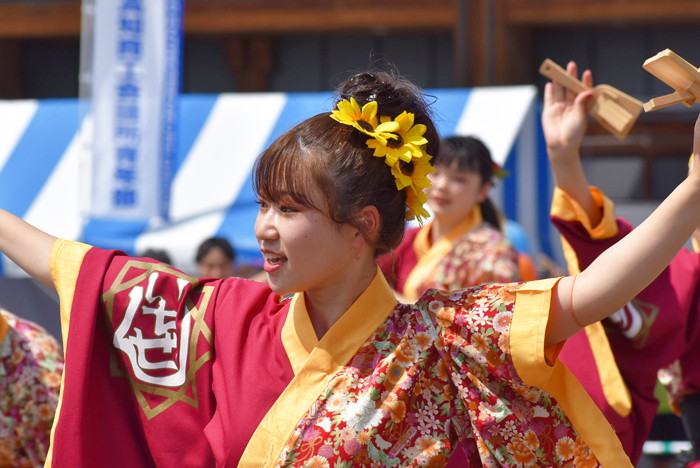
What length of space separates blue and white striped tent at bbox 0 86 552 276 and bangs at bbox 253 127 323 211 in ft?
10.2

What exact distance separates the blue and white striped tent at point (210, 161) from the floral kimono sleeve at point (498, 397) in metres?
3.24

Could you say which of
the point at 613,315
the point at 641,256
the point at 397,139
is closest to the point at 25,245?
the point at 397,139

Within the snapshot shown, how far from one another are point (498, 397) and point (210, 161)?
3839mm

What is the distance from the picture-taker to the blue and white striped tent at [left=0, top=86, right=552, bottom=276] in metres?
4.44

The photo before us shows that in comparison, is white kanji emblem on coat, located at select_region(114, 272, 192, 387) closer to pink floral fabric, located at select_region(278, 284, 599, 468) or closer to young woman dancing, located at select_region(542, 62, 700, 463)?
pink floral fabric, located at select_region(278, 284, 599, 468)

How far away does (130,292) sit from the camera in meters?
1.33

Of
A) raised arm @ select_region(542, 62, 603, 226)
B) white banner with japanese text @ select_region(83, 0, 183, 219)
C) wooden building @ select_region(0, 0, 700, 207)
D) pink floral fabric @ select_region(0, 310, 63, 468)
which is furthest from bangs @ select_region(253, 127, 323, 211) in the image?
wooden building @ select_region(0, 0, 700, 207)

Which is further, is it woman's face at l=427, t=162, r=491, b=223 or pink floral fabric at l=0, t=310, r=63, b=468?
woman's face at l=427, t=162, r=491, b=223

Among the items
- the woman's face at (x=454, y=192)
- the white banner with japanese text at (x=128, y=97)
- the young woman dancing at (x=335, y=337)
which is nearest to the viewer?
the young woman dancing at (x=335, y=337)

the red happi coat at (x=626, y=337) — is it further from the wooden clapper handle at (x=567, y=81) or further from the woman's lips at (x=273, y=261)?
the woman's lips at (x=273, y=261)

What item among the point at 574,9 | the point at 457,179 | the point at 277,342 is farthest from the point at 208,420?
the point at 574,9

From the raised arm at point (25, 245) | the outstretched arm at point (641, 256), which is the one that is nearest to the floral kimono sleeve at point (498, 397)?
the outstretched arm at point (641, 256)

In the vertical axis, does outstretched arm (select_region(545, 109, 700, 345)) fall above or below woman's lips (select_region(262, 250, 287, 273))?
above

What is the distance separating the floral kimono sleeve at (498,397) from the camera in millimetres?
1159
